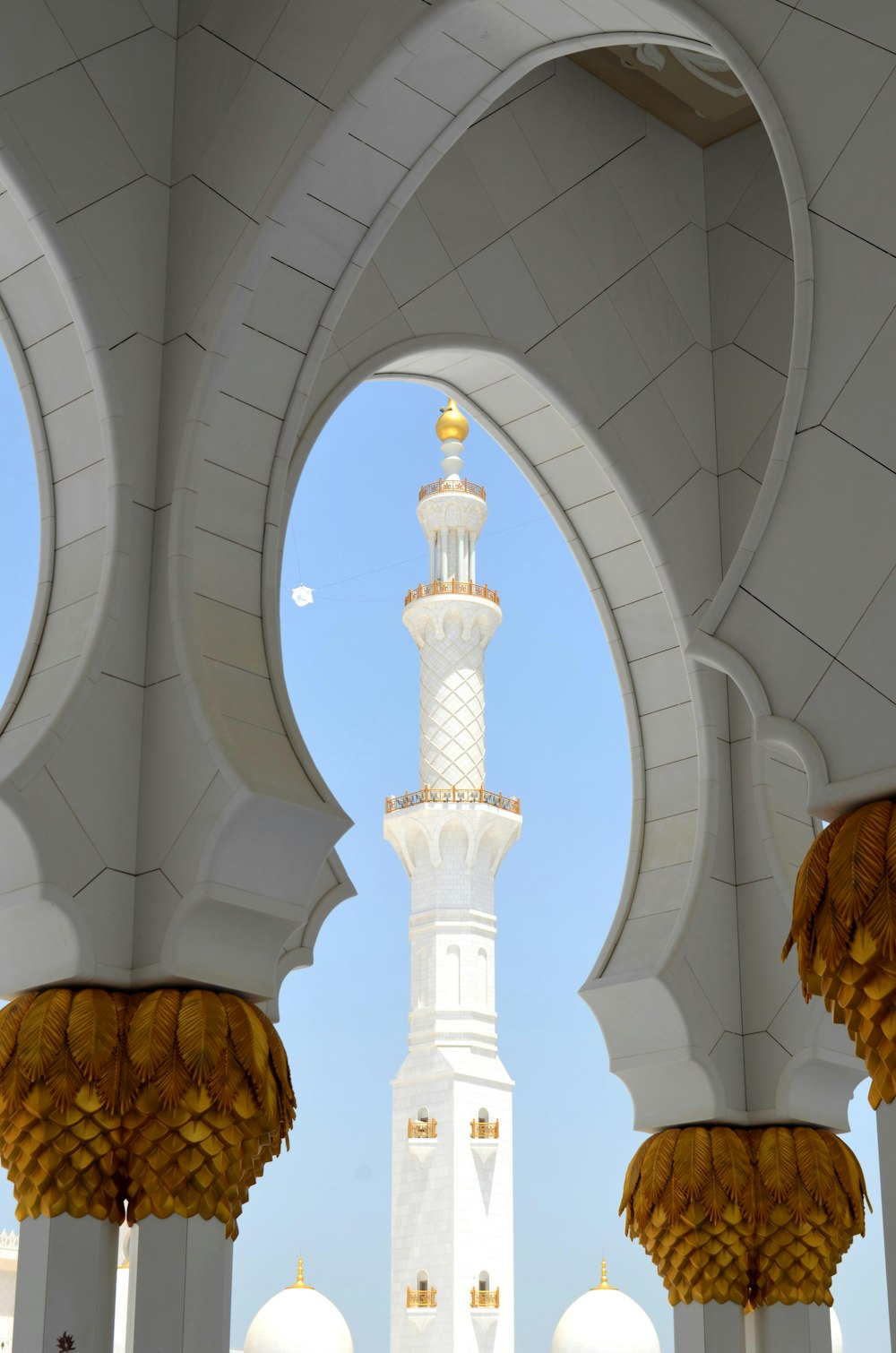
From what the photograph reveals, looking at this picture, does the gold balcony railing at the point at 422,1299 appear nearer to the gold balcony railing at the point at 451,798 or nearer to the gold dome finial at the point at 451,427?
the gold balcony railing at the point at 451,798

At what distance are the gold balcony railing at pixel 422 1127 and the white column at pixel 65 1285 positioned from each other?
2010 centimetres

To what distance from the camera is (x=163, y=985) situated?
4.18 meters

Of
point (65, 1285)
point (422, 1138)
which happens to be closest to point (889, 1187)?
point (65, 1285)

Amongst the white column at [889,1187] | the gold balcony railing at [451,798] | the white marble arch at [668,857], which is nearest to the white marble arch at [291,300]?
the white marble arch at [668,857]

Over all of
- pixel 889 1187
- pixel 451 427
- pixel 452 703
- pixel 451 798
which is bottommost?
pixel 889 1187

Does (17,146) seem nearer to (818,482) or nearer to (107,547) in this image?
(107,547)

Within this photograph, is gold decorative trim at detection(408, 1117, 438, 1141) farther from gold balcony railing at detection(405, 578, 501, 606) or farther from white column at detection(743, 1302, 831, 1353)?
white column at detection(743, 1302, 831, 1353)

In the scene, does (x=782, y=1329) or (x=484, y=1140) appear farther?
(x=484, y=1140)

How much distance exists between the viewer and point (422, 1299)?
2280 centimetres

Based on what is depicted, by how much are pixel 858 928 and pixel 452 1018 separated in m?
21.2

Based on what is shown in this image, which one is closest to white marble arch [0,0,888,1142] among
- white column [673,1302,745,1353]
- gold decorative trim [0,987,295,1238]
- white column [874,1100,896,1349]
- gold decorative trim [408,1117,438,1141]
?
gold decorative trim [0,987,295,1238]

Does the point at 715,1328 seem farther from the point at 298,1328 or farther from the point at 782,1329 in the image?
the point at 298,1328

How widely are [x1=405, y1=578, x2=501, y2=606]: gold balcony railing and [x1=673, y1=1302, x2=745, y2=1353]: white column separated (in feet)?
65.4

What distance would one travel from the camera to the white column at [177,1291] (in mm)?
3945
